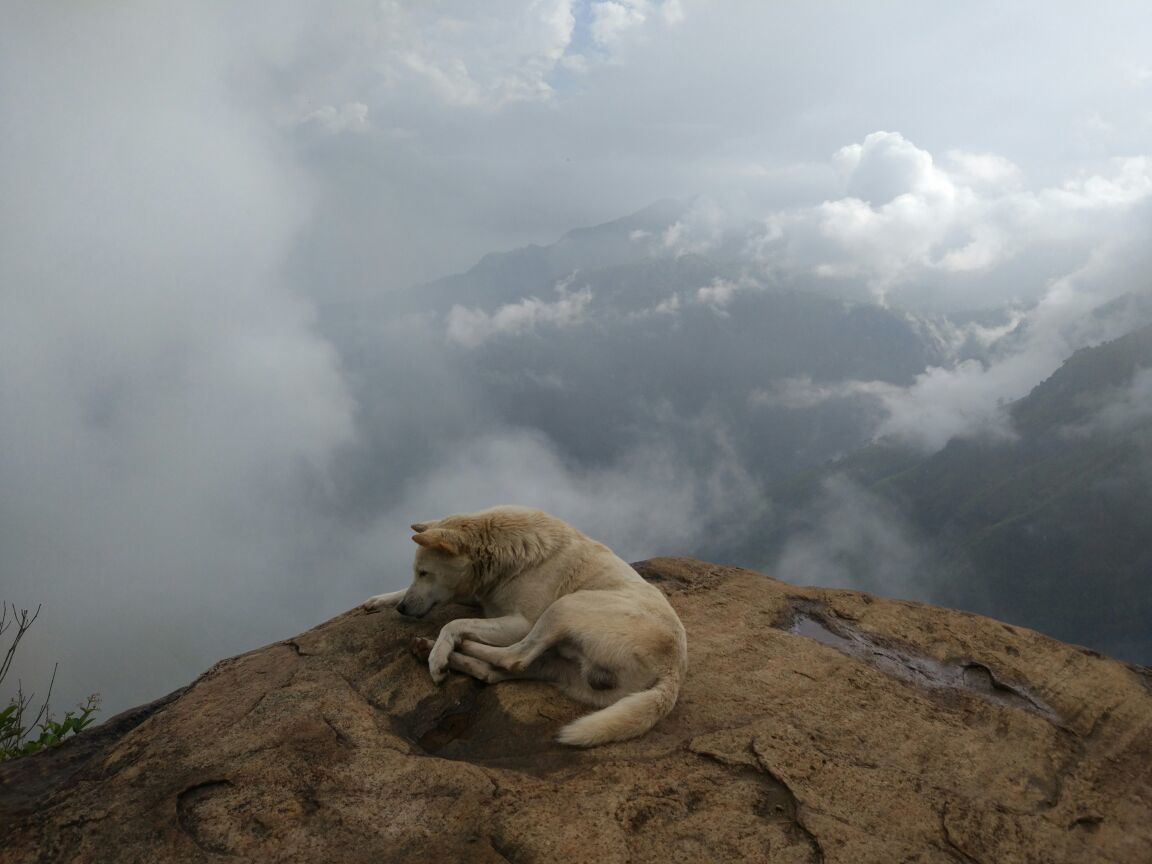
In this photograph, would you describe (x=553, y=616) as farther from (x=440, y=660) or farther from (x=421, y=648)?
(x=421, y=648)

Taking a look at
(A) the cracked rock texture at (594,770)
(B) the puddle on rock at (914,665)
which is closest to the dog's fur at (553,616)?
(A) the cracked rock texture at (594,770)

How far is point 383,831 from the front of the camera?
4207 mm

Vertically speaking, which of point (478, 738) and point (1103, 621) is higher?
point (478, 738)

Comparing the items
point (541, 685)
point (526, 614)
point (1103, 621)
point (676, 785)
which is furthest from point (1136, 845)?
point (1103, 621)

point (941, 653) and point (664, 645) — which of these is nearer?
point (664, 645)

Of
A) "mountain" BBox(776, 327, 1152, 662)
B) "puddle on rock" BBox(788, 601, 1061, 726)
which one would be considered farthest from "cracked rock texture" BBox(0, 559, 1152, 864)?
"mountain" BBox(776, 327, 1152, 662)

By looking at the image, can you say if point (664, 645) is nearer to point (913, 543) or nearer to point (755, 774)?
point (755, 774)

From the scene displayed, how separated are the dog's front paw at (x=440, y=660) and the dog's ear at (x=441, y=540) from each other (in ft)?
3.24

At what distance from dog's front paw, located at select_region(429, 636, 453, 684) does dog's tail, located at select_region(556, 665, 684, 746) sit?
153cm

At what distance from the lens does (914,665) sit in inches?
321

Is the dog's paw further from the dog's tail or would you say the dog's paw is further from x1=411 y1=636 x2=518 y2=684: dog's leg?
the dog's tail

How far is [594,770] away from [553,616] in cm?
165

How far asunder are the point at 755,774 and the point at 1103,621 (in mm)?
157026

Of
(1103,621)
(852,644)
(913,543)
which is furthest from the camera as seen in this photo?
(913,543)
